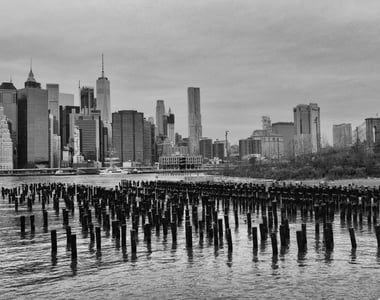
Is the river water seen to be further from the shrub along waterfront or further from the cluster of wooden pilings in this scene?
the shrub along waterfront

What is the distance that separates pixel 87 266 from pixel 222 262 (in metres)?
6.94

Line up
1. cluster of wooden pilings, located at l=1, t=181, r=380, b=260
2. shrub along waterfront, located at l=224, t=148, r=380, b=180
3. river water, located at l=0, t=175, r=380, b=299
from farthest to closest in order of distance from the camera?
1. shrub along waterfront, located at l=224, t=148, r=380, b=180
2. cluster of wooden pilings, located at l=1, t=181, r=380, b=260
3. river water, located at l=0, t=175, r=380, b=299

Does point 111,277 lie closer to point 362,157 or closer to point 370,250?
point 370,250

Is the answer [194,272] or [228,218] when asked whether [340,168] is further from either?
[194,272]

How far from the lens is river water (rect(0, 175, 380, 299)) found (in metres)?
20.6

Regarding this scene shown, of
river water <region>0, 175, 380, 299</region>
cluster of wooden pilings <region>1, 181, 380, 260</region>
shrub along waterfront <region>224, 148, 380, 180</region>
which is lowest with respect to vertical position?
river water <region>0, 175, 380, 299</region>

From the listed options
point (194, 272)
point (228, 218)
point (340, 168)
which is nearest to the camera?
point (194, 272)

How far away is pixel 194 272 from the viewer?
24.1m

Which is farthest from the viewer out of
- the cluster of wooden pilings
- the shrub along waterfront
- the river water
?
the shrub along waterfront

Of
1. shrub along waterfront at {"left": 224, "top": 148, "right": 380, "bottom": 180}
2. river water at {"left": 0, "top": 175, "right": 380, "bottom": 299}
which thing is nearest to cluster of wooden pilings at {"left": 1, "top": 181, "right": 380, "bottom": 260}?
river water at {"left": 0, "top": 175, "right": 380, "bottom": 299}

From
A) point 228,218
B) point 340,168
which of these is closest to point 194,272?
point 228,218

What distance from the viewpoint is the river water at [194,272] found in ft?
67.7

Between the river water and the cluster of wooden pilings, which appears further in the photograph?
the cluster of wooden pilings


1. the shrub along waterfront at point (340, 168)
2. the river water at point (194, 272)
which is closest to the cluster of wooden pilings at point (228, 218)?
the river water at point (194, 272)
